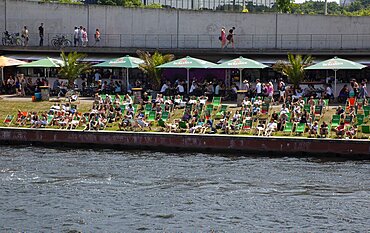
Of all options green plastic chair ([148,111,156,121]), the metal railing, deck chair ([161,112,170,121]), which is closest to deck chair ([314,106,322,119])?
deck chair ([161,112,170,121])

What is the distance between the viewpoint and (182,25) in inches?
2237

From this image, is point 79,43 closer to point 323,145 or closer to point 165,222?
point 323,145

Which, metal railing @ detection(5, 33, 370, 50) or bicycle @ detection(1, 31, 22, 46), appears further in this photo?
bicycle @ detection(1, 31, 22, 46)

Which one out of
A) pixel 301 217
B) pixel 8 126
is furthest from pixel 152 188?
pixel 8 126

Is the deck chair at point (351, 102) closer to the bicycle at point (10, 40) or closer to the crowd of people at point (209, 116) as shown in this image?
the crowd of people at point (209, 116)

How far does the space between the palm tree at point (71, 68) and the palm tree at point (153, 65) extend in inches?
135

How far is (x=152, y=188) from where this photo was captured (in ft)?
110

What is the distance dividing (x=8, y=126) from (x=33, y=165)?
6.87 meters

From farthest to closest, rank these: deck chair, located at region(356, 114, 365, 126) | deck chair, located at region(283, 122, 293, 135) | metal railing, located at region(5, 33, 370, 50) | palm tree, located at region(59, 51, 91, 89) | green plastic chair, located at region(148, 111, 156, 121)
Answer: metal railing, located at region(5, 33, 370, 50) < palm tree, located at region(59, 51, 91, 89) < green plastic chair, located at region(148, 111, 156, 121) < deck chair, located at region(356, 114, 365, 126) < deck chair, located at region(283, 122, 293, 135)

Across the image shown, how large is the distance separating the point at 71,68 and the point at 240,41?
10783mm

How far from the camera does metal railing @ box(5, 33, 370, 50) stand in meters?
54.9

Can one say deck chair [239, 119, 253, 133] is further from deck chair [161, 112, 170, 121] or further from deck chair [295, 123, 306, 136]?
deck chair [161, 112, 170, 121]

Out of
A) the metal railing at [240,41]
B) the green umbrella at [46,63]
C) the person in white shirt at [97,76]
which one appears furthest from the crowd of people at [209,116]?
the metal railing at [240,41]

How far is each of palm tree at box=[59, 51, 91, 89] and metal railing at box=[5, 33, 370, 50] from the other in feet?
18.2
